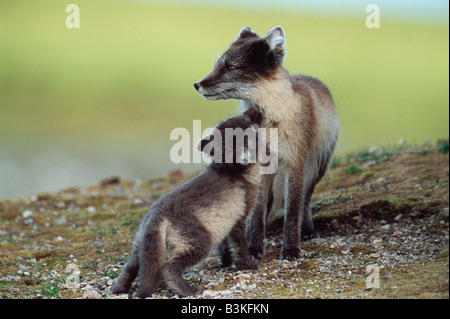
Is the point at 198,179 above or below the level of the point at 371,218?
above

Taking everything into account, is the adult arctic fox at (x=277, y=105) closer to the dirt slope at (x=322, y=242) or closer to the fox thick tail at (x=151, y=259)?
the dirt slope at (x=322, y=242)

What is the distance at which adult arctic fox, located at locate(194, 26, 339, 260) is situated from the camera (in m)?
7.25

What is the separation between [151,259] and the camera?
18.8ft

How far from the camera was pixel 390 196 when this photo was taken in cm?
855

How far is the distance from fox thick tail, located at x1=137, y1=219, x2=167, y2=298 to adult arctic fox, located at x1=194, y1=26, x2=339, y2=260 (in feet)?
6.78

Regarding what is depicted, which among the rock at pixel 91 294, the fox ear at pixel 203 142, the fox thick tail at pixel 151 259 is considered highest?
the fox ear at pixel 203 142

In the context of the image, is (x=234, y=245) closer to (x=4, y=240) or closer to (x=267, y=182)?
(x=267, y=182)

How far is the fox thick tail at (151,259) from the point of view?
18.8ft

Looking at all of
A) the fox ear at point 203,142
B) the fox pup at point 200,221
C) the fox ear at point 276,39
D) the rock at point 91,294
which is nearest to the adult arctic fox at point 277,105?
the fox ear at point 276,39

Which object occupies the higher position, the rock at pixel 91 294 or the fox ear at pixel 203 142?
the fox ear at pixel 203 142

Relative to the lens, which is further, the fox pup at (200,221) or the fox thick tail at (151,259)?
the fox pup at (200,221)

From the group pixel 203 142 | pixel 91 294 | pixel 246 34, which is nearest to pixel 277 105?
pixel 203 142
